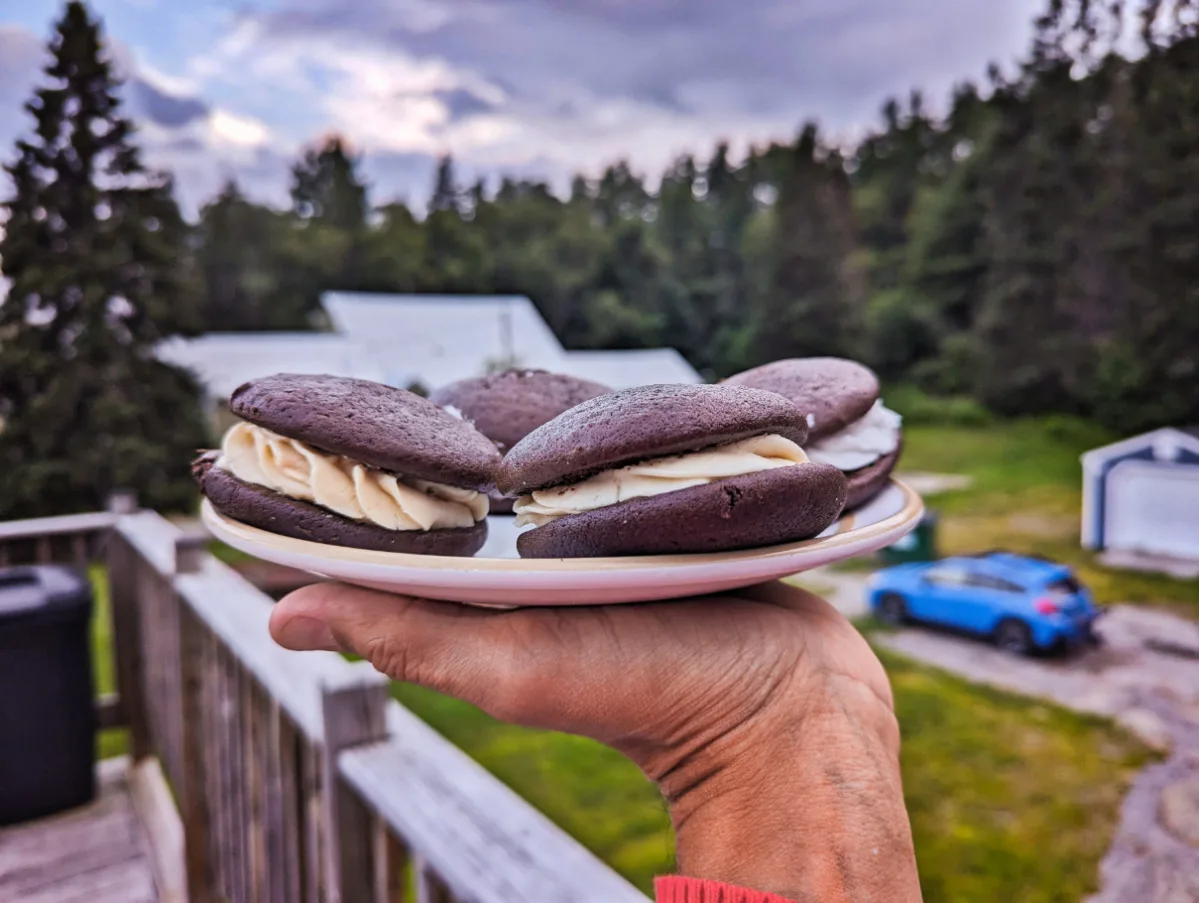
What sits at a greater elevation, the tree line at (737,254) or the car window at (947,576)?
the tree line at (737,254)

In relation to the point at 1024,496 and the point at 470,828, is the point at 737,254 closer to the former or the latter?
the point at 1024,496

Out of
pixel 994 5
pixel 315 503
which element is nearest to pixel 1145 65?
pixel 994 5

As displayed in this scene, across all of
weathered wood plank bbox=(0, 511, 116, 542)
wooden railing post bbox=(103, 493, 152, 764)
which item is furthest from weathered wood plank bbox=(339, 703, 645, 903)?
weathered wood plank bbox=(0, 511, 116, 542)

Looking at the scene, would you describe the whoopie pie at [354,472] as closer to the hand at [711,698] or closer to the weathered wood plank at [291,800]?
the hand at [711,698]

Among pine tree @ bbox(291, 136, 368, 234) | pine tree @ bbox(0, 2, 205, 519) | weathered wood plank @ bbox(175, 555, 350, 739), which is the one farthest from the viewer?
pine tree @ bbox(291, 136, 368, 234)

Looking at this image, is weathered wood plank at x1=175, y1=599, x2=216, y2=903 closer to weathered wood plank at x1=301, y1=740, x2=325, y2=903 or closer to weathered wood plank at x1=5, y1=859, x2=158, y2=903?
weathered wood plank at x1=5, y1=859, x2=158, y2=903

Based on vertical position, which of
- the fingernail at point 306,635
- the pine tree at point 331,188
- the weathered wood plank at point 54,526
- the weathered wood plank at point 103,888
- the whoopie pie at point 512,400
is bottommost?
the weathered wood plank at point 103,888

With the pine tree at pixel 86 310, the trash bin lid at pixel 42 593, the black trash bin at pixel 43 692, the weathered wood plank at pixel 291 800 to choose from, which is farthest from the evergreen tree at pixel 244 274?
the weathered wood plank at pixel 291 800
